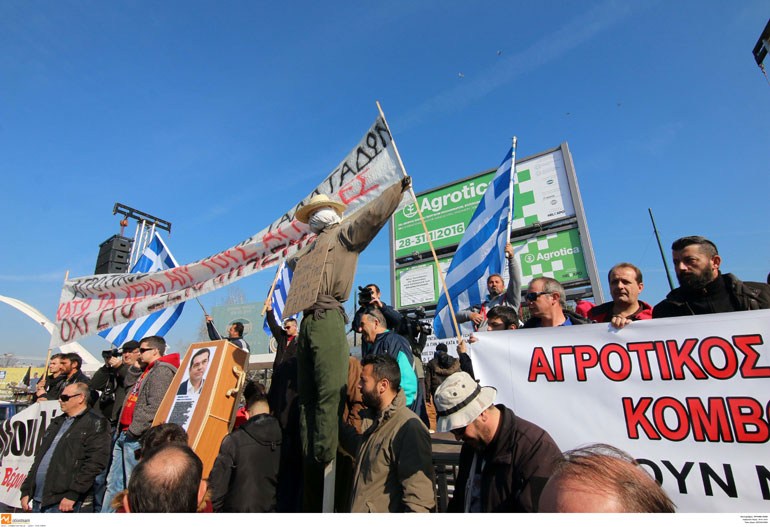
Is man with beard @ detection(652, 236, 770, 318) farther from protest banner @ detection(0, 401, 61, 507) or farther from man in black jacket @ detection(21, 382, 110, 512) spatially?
protest banner @ detection(0, 401, 61, 507)

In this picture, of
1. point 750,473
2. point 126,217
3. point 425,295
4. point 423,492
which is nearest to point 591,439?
point 750,473

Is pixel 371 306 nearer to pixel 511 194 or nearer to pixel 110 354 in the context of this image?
pixel 511 194

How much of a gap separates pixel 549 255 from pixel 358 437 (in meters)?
8.05

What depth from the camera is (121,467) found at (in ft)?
13.3

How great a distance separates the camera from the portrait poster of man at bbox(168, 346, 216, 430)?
11.3ft

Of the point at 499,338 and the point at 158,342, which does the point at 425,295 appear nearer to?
the point at 158,342

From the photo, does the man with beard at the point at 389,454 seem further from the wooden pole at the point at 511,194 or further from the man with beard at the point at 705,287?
the wooden pole at the point at 511,194

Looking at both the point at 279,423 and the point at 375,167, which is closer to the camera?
the point at 279,423

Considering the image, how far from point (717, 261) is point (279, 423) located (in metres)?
3.41

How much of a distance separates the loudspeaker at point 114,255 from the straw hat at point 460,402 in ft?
30.3

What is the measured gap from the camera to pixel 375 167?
3936mm

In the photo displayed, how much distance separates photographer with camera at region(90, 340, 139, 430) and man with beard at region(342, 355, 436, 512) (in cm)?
408

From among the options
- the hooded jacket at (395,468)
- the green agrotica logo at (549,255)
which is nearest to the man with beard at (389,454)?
the hooded jacket at (395,468)

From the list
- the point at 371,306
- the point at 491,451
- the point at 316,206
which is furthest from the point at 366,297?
the point at 491,451
